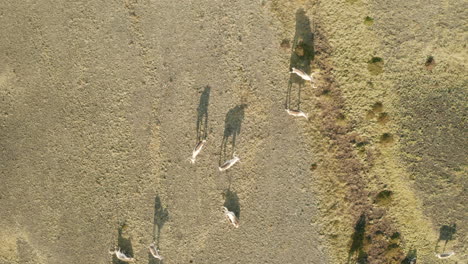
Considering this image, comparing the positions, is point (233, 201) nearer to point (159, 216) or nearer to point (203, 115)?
point (159, 216)

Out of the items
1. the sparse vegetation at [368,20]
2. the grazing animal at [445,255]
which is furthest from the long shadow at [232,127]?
the grazing animal at [445,255]

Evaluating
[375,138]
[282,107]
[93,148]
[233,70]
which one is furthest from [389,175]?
[93,148]

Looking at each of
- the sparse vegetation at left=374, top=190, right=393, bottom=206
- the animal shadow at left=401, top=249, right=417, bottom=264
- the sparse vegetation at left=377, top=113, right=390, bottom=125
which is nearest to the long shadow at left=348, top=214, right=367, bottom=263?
the sparse vegetation at left=374, top=190, right=393, bottom=206

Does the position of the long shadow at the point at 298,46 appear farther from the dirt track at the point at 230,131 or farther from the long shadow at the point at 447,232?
the long shadow at the point at 447,232

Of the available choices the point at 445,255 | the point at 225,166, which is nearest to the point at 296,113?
the point at 225,166

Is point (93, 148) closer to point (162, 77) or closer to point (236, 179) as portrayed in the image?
point (162, 77)

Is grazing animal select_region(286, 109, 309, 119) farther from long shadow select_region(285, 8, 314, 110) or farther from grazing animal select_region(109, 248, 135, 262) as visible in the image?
grazing animal select_region(109, 248, 135, 262)

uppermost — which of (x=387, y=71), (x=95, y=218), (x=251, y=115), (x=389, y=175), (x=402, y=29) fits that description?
(x=402, y=29)
